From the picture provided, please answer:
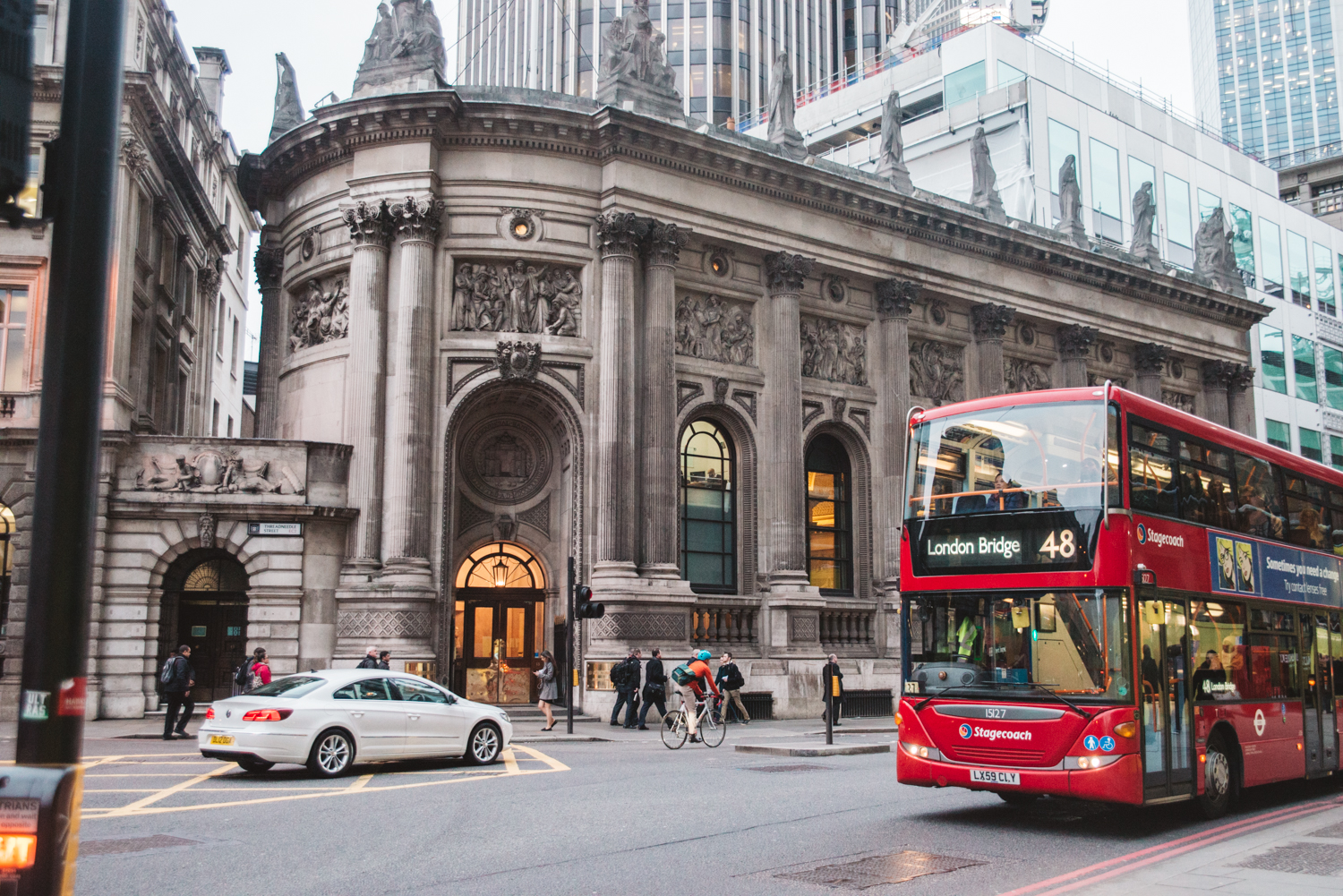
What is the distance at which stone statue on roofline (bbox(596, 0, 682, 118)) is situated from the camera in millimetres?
29531

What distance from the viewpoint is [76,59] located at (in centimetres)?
404

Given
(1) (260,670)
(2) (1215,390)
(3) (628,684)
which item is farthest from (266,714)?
(2) (1215,390)

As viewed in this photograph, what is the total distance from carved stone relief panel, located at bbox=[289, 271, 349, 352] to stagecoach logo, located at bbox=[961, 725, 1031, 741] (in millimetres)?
21075

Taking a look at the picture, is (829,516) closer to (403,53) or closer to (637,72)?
(637,72)

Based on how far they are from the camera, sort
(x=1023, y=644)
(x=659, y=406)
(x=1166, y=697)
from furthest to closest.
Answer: (x=659, y=406) → (x=1166, y=697) → (x=1023, y=644)

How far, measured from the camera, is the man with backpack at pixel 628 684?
25.1 m

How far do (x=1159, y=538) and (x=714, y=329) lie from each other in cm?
1970

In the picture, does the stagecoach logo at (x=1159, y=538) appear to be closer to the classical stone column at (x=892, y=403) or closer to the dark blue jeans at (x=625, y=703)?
the dark blue jeans at (x=625, y=703)

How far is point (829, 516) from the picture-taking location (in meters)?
33.3

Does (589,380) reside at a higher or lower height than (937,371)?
lower

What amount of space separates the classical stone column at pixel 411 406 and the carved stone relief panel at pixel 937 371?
576 inches

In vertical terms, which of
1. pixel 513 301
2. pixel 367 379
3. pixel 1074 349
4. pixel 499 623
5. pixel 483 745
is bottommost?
pixel 483 745

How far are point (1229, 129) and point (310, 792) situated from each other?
645 feet

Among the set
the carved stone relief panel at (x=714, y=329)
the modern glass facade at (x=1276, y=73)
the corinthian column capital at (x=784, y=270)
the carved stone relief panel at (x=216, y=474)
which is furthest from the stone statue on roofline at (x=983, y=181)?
the modern glass facade at (x=1276, y=73)
